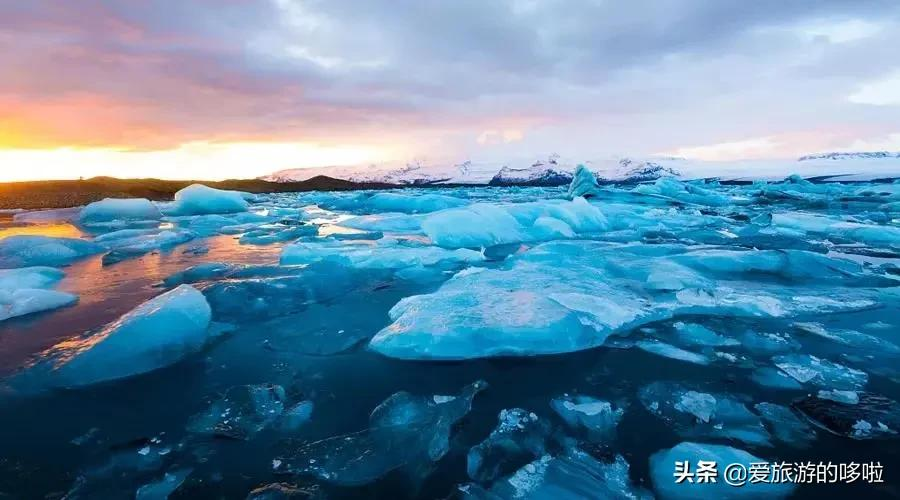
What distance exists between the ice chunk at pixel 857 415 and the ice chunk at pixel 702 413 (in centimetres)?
33

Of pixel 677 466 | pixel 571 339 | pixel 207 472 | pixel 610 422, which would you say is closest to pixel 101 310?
pixel 207 472

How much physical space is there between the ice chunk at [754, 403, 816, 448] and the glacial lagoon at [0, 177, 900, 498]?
0.04ft

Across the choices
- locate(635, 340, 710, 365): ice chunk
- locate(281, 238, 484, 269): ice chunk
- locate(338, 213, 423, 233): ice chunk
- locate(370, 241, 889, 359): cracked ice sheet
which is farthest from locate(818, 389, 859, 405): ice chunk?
locate(338, 213, 423, 233): ice chunk

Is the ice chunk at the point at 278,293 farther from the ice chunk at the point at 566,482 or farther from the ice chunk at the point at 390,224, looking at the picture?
the ice chunk at the point at 390,224

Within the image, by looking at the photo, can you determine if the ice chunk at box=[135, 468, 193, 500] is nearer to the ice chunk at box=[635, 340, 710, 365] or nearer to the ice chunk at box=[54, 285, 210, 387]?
the ice chunk at box=[54, 285, 210, 387]

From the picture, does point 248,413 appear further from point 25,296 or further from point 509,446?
point 25,296

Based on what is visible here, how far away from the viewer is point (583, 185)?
22.4 metres

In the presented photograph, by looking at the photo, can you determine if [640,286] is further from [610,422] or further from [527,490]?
[527,490]

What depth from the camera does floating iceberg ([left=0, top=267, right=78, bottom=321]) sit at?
4.52 m

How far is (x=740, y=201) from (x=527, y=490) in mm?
25524

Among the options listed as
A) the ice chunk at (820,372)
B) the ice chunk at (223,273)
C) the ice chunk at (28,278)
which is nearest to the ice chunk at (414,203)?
the ice chunk at (223,273)

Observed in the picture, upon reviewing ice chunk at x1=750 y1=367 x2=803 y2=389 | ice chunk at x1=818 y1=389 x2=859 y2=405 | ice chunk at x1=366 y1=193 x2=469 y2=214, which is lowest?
ice chunk at x1=750 y1=367 x2=803 y2=389

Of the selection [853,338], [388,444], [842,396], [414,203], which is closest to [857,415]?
[842,396]

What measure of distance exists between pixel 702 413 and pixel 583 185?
68.2ft
